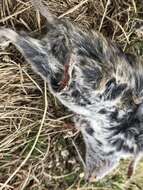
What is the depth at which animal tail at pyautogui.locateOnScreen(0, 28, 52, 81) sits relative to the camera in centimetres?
278

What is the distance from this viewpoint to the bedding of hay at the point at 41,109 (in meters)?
2.93

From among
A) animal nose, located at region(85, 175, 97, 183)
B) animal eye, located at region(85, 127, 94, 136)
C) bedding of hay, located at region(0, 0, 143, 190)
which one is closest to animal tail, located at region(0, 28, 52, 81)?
bedding of hay, located at region(0, 0, 143, 190)

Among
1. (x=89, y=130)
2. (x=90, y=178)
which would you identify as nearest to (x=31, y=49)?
Answer: (x=89, y=130)

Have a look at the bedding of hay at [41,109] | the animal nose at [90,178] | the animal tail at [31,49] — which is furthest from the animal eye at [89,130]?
the animal tail at [31,49]

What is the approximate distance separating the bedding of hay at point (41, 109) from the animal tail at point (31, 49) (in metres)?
0.12

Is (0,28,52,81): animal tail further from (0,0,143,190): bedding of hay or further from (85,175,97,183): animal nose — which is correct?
(85,175,97,183): animal nose

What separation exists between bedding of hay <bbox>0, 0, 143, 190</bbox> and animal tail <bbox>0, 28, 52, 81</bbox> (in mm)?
123

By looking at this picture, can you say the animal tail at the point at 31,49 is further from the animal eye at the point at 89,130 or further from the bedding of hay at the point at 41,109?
the animal eye at the point at 89,130

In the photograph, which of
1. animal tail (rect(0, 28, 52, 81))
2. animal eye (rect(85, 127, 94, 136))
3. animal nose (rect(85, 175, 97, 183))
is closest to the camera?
animal tail (rect(0, 28, 52, 81))

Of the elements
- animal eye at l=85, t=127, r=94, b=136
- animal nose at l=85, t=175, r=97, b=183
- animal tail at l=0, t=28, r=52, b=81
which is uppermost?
animal tail at l=0, t=28, r=52, b=81

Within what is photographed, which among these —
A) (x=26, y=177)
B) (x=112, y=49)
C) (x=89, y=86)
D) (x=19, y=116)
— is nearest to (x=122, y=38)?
(x=112, y=49)

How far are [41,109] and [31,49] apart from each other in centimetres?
39

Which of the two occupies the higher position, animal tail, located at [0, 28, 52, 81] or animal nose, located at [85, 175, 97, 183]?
animal tail, located at [0, 28, 52, 81]

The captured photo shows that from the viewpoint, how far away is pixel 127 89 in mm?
2840
